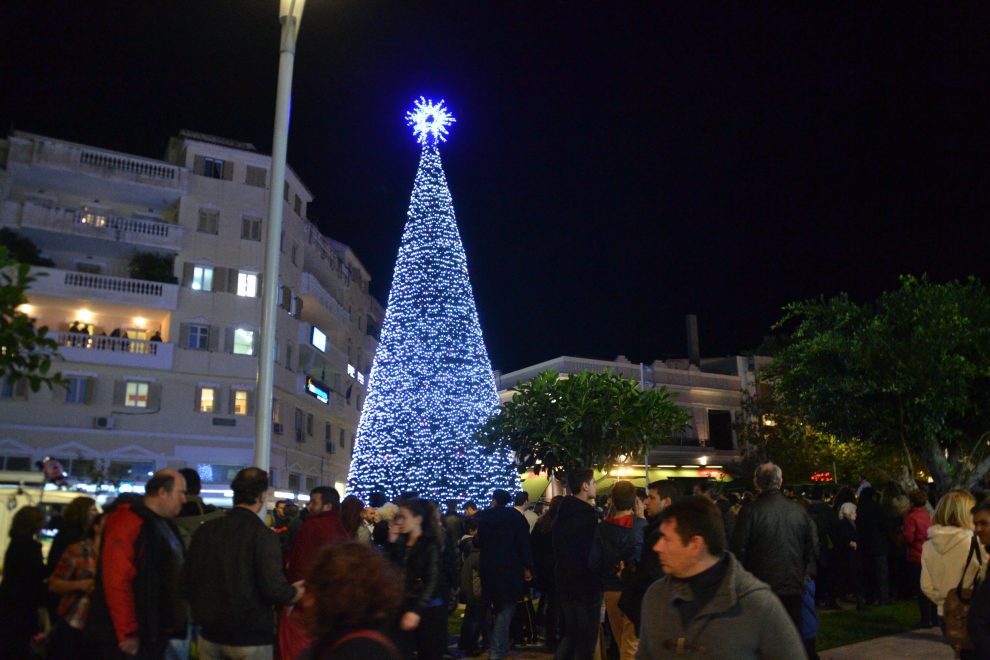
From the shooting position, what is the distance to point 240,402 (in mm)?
34375

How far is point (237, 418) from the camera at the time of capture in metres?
33.9

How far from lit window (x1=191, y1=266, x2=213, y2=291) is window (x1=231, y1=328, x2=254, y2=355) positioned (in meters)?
2.19

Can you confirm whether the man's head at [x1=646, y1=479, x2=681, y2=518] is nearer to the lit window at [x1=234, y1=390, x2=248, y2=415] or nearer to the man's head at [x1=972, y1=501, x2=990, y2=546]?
the man's head at [x1=972, y1=501, x2=990, y2=546]

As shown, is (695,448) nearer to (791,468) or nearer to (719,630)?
(791,468)

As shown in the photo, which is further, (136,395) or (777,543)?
(136,395)

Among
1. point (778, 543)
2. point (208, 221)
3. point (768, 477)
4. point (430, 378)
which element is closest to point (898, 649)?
point (778, 543)

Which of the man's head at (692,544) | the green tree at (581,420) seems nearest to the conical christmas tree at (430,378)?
the green tree at (581,420)

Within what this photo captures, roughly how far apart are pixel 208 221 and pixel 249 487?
31.7 meters

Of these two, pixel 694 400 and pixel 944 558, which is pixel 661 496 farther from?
pixel 694 400

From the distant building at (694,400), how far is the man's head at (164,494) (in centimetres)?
4703

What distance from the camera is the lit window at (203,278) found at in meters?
34.5

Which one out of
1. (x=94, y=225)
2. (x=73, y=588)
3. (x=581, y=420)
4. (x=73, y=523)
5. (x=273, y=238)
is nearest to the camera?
(x=73, y=588)

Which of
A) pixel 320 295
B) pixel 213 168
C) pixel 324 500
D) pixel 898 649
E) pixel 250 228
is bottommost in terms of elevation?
pixel 898 649

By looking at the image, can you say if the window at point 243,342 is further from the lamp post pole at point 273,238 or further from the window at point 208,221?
the lamp post pole at point 273,238
